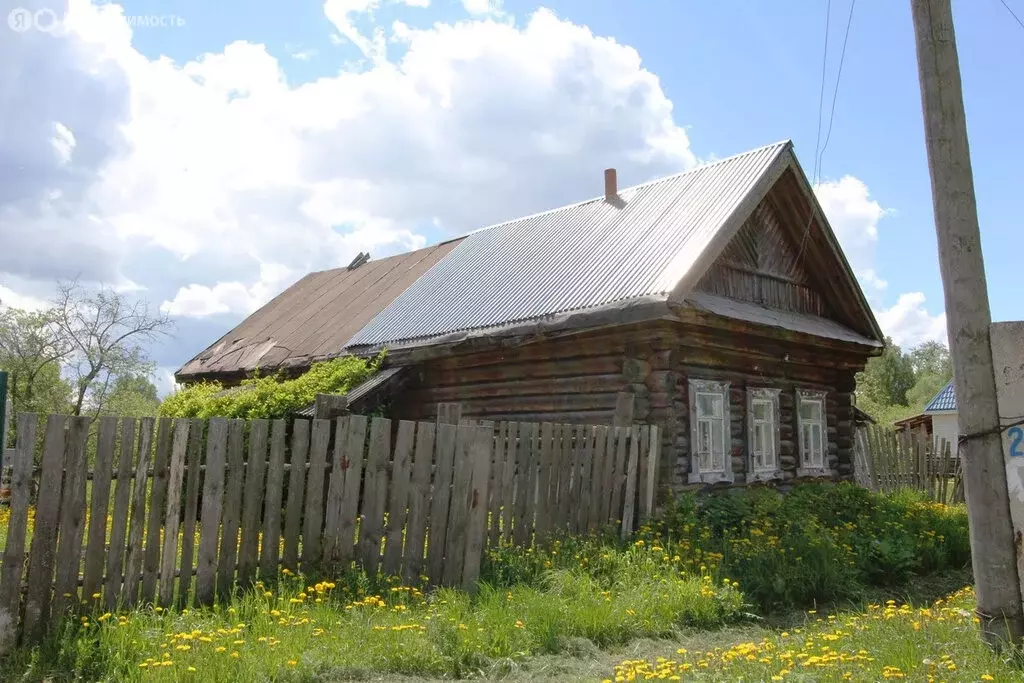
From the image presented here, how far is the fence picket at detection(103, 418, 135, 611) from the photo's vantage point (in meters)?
5.53

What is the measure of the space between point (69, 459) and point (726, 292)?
9958 millimetres

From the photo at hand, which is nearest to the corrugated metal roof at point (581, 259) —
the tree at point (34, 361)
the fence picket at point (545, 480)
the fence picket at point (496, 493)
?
the fence picket at point (545, 480)

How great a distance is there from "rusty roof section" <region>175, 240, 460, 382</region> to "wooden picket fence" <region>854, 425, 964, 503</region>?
386 inches

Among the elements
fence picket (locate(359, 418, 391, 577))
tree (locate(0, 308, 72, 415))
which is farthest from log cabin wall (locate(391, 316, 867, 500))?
tree (locate(0, 308, 72, 415))

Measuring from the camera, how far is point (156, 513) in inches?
227

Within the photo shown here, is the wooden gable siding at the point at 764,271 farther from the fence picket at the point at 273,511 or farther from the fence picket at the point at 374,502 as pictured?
the fence picket at the point at 273,511

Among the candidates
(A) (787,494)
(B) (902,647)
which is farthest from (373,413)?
(B) (902,647)

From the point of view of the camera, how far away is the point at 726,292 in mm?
12961

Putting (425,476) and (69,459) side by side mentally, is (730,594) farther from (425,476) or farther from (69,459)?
(69,459)

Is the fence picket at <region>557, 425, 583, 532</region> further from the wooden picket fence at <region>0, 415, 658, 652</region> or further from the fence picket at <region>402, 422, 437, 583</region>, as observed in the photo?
the fence picket at <region>402, 422, 437, 583</region>

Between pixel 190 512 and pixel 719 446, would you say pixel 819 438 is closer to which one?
pixel 719 446

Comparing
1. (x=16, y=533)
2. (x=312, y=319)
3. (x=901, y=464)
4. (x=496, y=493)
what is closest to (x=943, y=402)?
(x=901, y=464)

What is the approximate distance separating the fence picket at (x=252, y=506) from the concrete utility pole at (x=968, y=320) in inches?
196

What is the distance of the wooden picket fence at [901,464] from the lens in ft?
55.5
